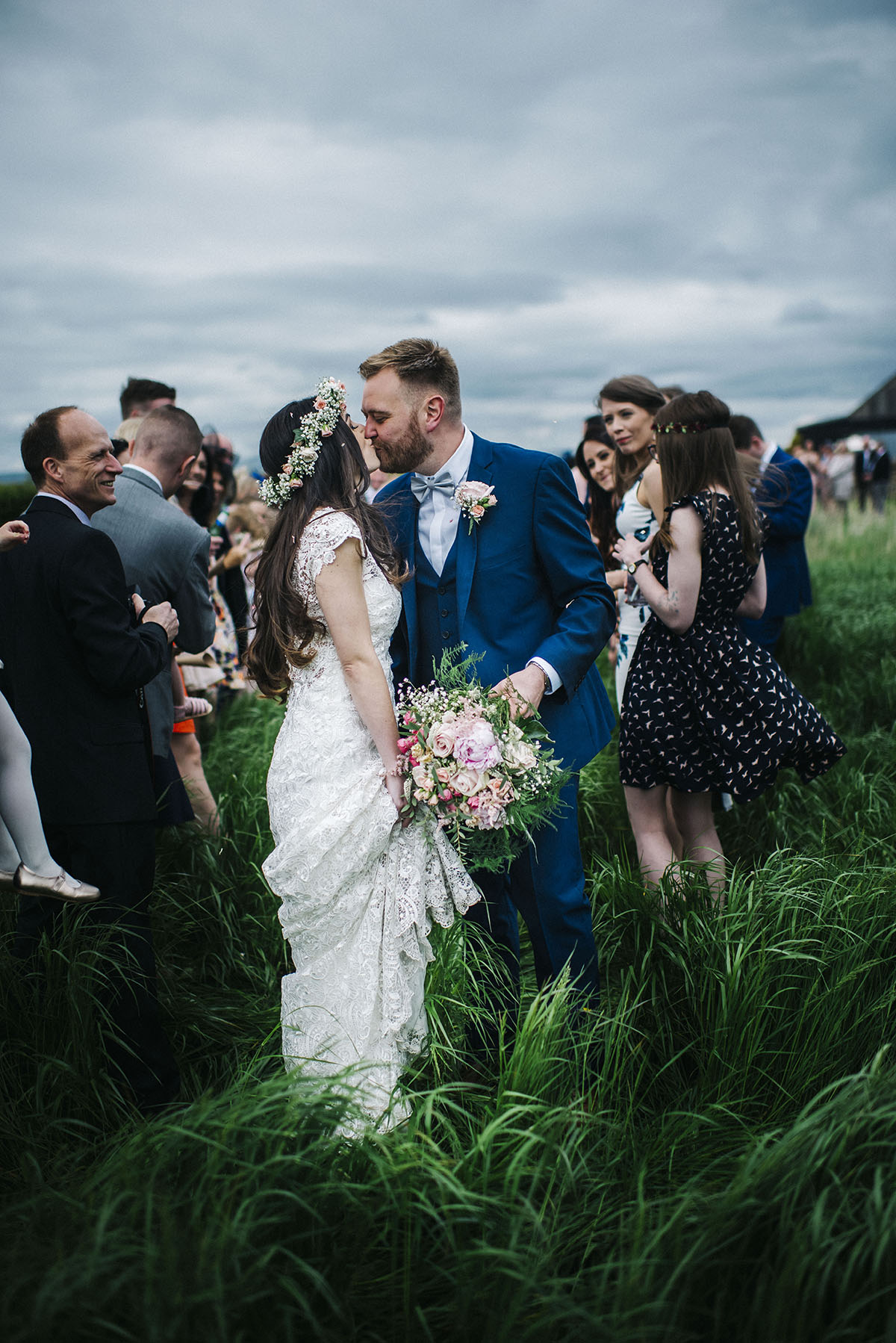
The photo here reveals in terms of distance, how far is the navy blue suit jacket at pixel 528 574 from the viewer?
2.89m

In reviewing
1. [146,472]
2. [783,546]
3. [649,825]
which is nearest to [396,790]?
[649,825]

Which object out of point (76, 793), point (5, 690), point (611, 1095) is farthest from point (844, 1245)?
point (5, 690)

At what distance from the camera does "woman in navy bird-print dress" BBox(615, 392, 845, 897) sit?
3.53m

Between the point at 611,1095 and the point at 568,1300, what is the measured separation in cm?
96

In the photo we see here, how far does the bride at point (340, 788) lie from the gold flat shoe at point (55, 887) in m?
0.59

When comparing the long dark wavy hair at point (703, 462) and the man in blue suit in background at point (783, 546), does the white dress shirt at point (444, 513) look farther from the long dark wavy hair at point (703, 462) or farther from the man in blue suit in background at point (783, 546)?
the man in blue suit in background at point (783, 546)

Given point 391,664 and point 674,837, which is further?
point 674,837

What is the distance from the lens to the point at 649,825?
377 cm

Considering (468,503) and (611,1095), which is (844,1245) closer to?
(611,1095)

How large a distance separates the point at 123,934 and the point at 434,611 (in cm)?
143

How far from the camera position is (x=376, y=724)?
2637 millimetres

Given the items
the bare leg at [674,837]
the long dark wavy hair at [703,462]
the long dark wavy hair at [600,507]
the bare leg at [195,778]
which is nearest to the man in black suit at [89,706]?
the bare leg at [195,778]

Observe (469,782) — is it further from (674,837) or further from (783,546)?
(783,546)

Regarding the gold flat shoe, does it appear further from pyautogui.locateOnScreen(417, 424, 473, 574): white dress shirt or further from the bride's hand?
pyautogui.locateOnScreen(417, 424, 473, 574): white dress shirt
